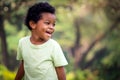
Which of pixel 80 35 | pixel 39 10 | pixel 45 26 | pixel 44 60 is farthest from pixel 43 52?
pixel 80 35

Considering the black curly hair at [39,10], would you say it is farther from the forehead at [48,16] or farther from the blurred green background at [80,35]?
the blurred green background at [80,35]

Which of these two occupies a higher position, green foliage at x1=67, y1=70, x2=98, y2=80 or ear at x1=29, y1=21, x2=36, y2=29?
ear at x1=29, y1=21, x2=36, y2=29

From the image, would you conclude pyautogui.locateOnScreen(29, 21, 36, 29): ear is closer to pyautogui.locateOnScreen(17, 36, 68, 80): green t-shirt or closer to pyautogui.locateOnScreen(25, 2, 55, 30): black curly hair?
pyautogui.locateOnScreen(25, 2, 55, 30): black curly hair

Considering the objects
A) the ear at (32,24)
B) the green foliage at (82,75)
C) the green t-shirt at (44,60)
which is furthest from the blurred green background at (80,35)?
the green t-shirt at (44,60)

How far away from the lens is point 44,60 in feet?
7.93

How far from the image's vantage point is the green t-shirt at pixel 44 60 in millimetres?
2406

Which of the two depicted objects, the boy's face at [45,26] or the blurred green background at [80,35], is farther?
the blurred green background at [80,35]

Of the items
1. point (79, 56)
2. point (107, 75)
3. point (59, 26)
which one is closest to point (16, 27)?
point (59, 26)

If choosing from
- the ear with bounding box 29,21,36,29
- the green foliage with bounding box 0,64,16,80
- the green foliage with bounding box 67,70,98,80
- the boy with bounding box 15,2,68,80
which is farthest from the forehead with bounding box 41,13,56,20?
the green foliage with bounding box 67,70,98,80

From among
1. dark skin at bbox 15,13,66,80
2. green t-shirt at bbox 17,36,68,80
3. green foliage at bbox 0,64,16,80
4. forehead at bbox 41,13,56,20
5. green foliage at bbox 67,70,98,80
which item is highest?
forehead at bbox 41,13,56,20

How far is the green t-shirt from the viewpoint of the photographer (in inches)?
94.7

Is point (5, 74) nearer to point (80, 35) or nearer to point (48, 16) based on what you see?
point (80, 35)

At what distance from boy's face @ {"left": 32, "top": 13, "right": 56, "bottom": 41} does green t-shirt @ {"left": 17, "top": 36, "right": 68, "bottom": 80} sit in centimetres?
5

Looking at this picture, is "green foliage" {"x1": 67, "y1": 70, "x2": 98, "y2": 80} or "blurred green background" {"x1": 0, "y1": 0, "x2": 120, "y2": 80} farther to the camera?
"green foliage" {"x1": 67, "y1": 70, "x2": 98, "y2": 80}
